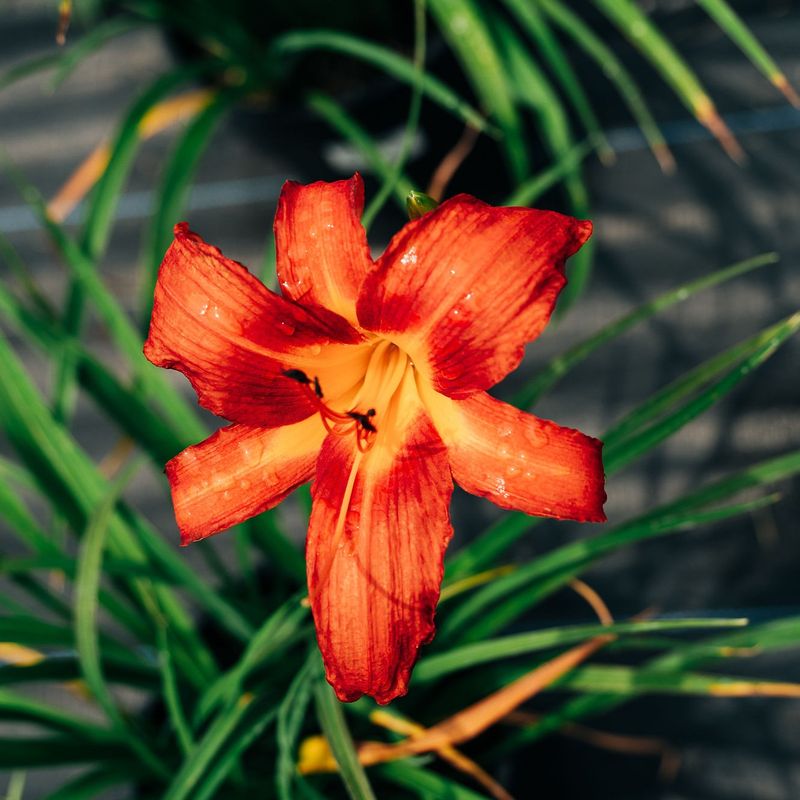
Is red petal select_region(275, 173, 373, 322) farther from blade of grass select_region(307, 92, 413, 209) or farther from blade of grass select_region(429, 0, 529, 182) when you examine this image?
Result: blade of grass select_region(429, 0, 529, 182)

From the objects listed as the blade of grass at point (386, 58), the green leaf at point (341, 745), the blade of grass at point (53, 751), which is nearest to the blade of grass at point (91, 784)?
the blade of grass at point (53, 751)

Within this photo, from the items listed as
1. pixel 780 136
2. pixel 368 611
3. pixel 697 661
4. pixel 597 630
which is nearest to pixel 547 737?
pixel 697 661

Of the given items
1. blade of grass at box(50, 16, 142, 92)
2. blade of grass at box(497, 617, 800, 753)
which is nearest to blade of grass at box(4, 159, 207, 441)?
blade of grass at box(50, 16, 142, 92)

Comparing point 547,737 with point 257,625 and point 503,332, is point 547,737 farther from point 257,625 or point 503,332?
point 503,332

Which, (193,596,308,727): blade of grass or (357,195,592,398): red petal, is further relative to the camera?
(193,596,308,727): blade of grass

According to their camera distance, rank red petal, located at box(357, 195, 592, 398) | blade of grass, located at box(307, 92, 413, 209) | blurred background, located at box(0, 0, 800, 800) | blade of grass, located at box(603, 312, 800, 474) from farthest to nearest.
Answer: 1. blurred background, located at box(0, 0, 800, 800)
2. blade of grass, located at box(307, 92, 413, 209)
3. blade of grass, located at box(603, 312, 800, 474)
4. red petal, located at box(357, 195, 592, 398)

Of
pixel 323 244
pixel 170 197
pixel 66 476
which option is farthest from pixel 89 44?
pixel 323 244

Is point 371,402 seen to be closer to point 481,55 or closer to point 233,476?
point 233,476

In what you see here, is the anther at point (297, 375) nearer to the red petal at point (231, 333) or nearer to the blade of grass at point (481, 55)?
the red petal at point (231, 333)
